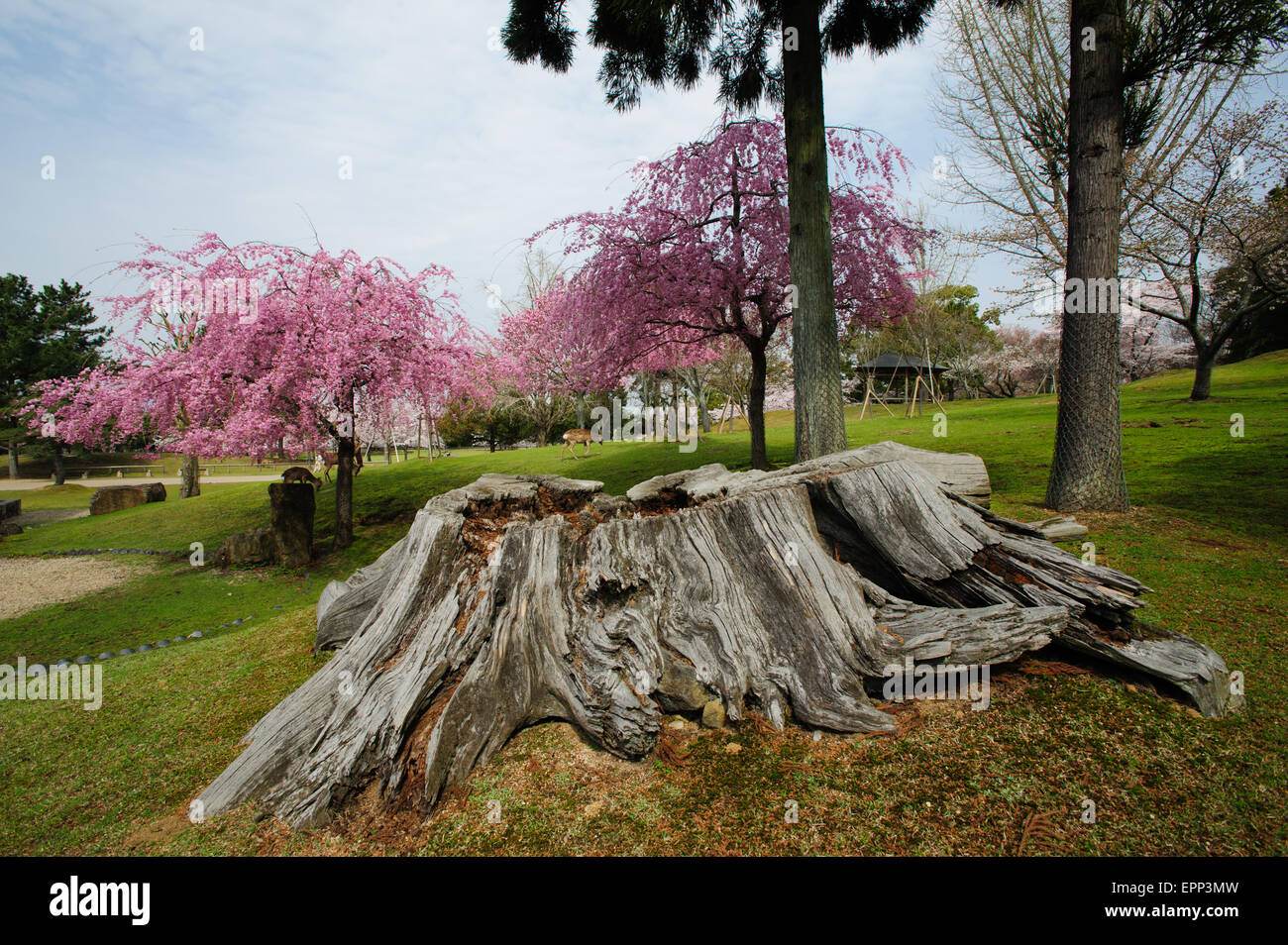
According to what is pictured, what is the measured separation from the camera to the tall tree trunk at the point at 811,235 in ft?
24.5

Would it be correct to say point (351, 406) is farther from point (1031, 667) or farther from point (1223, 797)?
point (1223, 797)

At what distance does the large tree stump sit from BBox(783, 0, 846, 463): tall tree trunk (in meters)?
3.62

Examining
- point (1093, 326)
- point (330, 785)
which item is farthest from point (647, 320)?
point (330, 785)

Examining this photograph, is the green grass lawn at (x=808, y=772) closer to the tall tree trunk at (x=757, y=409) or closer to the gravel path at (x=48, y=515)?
the tall tree trunk at (x=757, y=409)

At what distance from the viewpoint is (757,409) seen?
11562mm

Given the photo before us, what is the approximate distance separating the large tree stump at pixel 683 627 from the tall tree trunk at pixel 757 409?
23.4ft

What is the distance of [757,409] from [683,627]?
8618 mm

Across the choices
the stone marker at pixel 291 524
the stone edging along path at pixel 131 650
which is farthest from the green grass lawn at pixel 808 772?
the stone marker at pixel 291 524

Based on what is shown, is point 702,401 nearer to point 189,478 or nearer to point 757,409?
point 757,409

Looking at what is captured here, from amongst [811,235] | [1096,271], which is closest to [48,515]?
[811,235]

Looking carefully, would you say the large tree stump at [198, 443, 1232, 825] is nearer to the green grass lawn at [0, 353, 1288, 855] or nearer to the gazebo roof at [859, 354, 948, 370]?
the green grass lawn at [0, 353, 1288, 855]

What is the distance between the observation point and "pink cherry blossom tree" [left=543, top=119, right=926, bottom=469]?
1012 cm

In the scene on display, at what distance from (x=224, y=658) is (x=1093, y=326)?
10.3 m

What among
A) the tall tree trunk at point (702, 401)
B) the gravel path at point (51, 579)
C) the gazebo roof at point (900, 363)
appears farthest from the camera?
the gazebo roof at point (900, 363)
